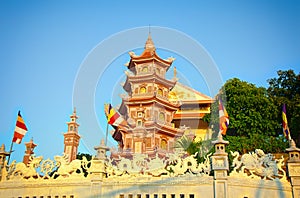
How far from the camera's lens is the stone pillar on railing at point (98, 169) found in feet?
36.1

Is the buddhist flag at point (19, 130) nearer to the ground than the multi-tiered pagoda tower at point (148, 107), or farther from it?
nearer to the ground

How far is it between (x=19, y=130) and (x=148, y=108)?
46.0ft

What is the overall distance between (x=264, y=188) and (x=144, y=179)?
3.78m

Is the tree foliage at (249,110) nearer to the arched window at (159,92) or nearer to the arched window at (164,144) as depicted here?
the arched window at (164,144)

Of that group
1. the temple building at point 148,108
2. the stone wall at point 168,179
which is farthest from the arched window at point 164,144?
the stone wall at point 168,179

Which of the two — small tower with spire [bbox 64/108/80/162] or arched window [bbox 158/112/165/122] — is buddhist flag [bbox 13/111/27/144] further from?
arched window [bbox 158/112/165/122]

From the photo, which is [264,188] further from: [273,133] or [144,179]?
[273,133]

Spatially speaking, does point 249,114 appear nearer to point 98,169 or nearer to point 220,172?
point 220,172

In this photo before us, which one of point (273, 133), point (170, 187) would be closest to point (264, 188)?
point (170, 187)

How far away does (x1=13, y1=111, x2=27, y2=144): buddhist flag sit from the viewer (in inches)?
543

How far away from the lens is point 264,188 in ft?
35.1

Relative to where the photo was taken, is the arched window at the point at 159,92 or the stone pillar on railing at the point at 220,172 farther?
the arched window at the point at 159,92

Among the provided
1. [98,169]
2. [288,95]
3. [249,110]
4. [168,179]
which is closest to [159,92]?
[249,110]

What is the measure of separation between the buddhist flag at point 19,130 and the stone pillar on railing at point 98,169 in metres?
4.17
